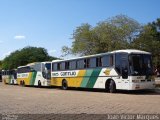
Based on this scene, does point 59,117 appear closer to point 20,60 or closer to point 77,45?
point 77,45

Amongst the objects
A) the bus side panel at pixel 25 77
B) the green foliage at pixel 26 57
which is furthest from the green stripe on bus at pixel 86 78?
the green foliage at pixel 26 57

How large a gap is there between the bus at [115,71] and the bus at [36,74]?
736 cm

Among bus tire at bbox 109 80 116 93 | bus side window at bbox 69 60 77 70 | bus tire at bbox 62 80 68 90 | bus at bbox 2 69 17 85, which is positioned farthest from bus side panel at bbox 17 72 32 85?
bus tire at bbox 109 80 116 93

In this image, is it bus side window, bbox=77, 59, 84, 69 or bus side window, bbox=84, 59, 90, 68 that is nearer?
bus side window, bbox=84, 59, 90, 68

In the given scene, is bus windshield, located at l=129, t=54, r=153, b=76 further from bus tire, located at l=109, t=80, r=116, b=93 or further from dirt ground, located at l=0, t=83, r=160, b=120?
dirt ground, located at l=0, t=83, r=160, b=120

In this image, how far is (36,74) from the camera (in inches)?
1570

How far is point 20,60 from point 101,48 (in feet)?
149

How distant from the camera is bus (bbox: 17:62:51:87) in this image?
37.2 meters

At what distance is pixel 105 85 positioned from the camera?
25.5m

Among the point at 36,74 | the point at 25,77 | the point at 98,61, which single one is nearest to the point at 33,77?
the point at 36,74

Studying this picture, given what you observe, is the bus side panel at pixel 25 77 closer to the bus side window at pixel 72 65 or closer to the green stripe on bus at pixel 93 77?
A: the bus side window at pixel 72 65

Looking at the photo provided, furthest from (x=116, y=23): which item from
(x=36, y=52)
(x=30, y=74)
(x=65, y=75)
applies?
(x=36, y=52)

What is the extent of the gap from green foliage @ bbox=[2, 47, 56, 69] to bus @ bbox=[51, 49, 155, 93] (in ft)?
162

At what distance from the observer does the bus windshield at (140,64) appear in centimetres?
2312
